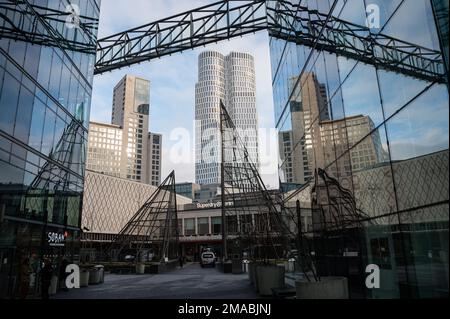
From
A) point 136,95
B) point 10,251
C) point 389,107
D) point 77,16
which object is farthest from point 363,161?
point 136,95

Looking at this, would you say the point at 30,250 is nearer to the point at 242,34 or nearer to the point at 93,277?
the point at 93,277

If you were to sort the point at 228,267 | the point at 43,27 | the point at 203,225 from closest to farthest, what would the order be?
1. the point at 43,27
2. the point at 228,267
3. the point at 203,225

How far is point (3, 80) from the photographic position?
16938mm

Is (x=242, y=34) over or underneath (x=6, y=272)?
over

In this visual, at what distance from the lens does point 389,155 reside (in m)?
11.1

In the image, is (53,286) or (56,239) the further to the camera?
(56,239)

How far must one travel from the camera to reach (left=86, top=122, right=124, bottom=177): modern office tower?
529 feet

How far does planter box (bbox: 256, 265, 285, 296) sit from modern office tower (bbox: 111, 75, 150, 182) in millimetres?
168333

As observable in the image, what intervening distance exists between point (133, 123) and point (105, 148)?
25831mm

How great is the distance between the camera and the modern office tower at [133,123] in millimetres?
183250

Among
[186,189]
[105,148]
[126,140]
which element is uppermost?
[126,140]

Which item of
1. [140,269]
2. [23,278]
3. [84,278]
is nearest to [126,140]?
[140,269]
